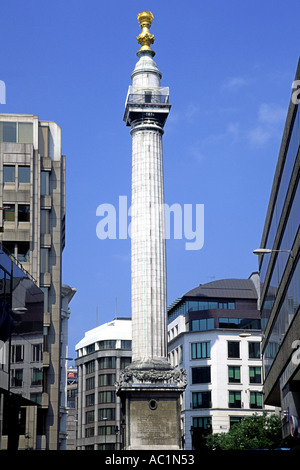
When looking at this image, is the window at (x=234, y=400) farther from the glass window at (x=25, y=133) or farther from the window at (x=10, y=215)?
the glass window at (x=25, y=133)

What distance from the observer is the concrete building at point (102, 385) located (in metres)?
156

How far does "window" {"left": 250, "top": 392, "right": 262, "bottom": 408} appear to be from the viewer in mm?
111875

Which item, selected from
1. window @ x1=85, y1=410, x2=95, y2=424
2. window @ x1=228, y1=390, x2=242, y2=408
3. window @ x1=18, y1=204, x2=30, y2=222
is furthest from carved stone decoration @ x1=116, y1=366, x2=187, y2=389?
window @ x1=85, y1=410, x2=95, y2=424

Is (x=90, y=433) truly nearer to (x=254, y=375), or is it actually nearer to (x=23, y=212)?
(x=254, y=375)

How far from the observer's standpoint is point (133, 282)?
92250 mm

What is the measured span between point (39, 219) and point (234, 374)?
2087 inches

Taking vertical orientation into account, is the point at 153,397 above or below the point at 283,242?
below

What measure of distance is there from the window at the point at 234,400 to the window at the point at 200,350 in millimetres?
6357

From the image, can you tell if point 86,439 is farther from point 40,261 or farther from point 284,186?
point 284,186

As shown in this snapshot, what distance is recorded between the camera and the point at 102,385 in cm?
15938

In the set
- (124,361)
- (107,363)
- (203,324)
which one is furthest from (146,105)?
(107,363)
